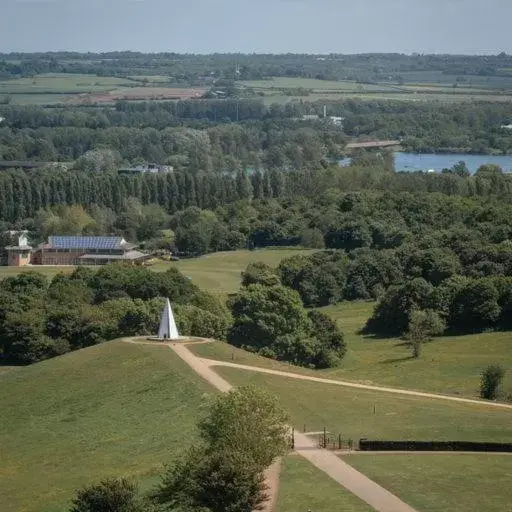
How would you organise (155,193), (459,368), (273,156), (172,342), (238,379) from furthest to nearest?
(273,156), (155,193), (459,368), (172,342), (238,379)

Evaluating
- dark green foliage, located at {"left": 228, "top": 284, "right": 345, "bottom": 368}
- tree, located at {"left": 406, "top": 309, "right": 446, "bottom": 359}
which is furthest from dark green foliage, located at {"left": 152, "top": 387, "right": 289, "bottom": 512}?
tree, located at {"left": 406, "top": 309, "right": 446, "bottom": 359}

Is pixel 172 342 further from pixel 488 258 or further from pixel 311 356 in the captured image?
pixel 488 258

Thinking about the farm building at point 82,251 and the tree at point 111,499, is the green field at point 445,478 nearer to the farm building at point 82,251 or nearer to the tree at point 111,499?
the tree at point 111,499

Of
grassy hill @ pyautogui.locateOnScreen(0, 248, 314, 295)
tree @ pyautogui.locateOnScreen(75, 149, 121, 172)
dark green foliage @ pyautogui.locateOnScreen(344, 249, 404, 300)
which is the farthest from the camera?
tree @ pyautogui.locateOnScreen(75, 149, 121, 172)

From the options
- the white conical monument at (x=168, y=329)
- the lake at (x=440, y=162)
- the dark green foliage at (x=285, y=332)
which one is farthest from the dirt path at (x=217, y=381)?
the lake at (x=440, y=162)

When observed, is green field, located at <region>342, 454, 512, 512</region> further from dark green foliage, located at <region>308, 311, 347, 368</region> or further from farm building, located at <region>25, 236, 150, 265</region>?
farm building, located at <region>25, 236, 150, 265</region>


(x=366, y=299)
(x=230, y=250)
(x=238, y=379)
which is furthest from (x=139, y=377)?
(x=230, y=250)
